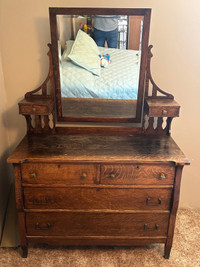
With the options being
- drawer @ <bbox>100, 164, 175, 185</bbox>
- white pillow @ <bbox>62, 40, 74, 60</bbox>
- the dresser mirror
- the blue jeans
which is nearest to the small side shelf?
the dresser mirror

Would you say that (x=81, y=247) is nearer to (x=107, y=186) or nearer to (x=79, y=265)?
(x=79, y=265)

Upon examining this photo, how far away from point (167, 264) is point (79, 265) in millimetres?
603

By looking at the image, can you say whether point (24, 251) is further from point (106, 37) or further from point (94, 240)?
point (106, 37)

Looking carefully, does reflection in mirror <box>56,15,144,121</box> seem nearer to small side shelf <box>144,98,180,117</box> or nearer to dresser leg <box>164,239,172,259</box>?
small side shelf <box>144,98,180,117</box>

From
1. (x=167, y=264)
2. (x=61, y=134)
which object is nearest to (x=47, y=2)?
(x=61, y=134)

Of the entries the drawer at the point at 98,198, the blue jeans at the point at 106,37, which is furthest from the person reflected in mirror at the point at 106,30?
the drawer at the point at 98,198

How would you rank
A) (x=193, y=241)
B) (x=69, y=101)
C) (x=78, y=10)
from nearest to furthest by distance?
(x=78, y=10)
(x=69, y=101)
(x=193, y=241)

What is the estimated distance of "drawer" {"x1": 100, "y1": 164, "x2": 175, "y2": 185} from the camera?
1.65 m

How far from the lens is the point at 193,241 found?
6.68 feet

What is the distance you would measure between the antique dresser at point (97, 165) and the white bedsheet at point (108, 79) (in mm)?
33

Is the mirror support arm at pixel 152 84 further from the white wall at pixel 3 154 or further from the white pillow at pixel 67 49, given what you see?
the white wall at pixel 3 154

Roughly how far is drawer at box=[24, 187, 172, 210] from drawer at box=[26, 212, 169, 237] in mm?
55

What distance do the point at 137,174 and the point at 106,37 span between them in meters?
0.90

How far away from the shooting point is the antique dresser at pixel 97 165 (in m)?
1.65
